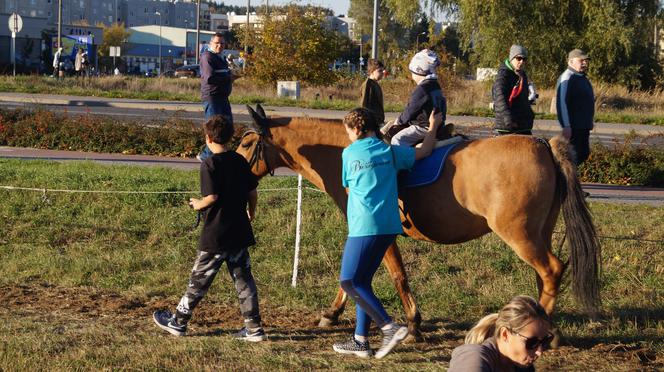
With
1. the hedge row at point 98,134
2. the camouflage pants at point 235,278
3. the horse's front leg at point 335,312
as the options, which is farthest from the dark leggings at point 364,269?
the hedge row at point 98,134

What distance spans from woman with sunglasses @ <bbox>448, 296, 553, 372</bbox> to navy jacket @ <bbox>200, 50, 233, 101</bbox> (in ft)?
26.5

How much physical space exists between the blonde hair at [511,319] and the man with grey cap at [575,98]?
23.0 ft

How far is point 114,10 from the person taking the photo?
187m

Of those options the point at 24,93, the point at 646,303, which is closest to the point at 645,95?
the point at 24,93

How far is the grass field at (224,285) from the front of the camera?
7719 millimetres

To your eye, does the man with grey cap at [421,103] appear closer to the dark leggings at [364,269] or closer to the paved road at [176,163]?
the dark leggings at [364,269]

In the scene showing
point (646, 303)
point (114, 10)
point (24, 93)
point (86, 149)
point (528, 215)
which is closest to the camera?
point (528, 215)

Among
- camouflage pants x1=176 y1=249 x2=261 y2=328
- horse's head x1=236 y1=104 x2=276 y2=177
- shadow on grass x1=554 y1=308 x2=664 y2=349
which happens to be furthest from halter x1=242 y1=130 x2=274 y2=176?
shadow on grass x1=554 y1=308 x2=664 y2=349

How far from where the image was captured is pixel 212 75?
1198cm

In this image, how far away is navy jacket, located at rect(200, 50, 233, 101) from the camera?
12.0 m

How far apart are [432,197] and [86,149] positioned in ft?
40.5

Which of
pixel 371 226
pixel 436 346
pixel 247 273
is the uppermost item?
pixel 371 226

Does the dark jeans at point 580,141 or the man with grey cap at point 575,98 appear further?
the dark jeans at point 580,141

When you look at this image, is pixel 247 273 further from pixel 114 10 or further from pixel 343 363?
pixel 114 10
